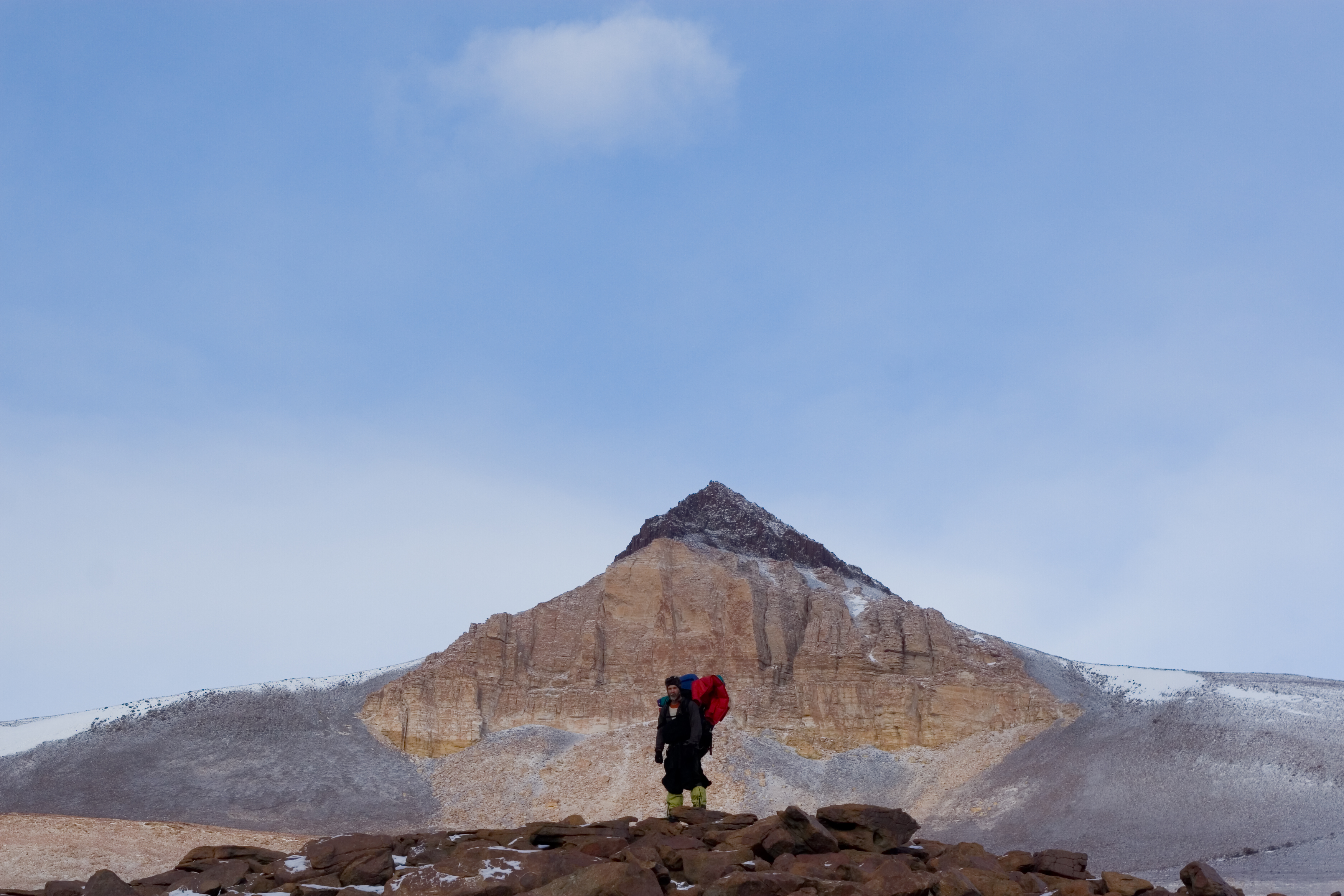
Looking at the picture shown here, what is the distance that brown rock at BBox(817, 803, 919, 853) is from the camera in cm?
1247

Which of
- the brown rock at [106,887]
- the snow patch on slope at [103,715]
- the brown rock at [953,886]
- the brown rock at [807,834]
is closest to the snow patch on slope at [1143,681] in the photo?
the snow patch on slope at [103,715]

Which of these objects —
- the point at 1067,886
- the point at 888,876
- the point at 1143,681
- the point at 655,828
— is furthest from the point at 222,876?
the point at 1143,681

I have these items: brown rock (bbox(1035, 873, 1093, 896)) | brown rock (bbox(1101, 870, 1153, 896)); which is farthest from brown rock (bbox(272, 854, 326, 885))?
brown rock (bbox(1101, 870, 1153, 896))

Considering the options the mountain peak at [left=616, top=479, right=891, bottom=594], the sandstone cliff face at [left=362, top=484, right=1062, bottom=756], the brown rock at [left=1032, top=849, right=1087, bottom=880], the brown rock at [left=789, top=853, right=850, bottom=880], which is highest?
the mountain peak at [left=616, top=479, right=891, bottom=594]

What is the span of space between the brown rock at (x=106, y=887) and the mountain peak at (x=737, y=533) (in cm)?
4485

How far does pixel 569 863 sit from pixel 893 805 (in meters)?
27.5

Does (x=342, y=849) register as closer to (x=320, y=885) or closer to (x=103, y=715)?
(x=320, y=885)

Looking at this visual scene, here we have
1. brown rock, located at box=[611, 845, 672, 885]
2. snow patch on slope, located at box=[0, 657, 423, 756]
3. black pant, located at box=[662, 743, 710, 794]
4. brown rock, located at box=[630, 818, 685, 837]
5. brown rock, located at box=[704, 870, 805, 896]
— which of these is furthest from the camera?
snow patch on slope, located at box=[0, 657, 423, 756]

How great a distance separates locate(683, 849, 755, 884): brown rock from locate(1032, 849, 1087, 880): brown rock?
3084 mm

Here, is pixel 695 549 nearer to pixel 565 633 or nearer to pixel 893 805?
pixel 565 633

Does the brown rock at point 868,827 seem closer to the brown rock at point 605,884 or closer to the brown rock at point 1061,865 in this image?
the brown rock at point 1061,865

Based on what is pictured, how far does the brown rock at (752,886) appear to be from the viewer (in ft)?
32.9

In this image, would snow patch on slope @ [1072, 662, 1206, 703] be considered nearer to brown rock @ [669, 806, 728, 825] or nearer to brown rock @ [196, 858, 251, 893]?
brown rock @ [669, 806, 728, 825]

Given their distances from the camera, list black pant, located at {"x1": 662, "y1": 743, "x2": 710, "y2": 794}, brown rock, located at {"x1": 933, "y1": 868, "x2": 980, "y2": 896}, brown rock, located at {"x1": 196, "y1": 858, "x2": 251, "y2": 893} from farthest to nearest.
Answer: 1. black pant, located at {"x1": 662, "y1": 743, "x2": 710, "y2": 794}
2. brown rock, located at {"x1": 196, "y1": 858, "x2": 251, "y2": 893}
3. brown rock, located at {"x1": 933, "y1": 868, "x2": 980, "y2": 896}
